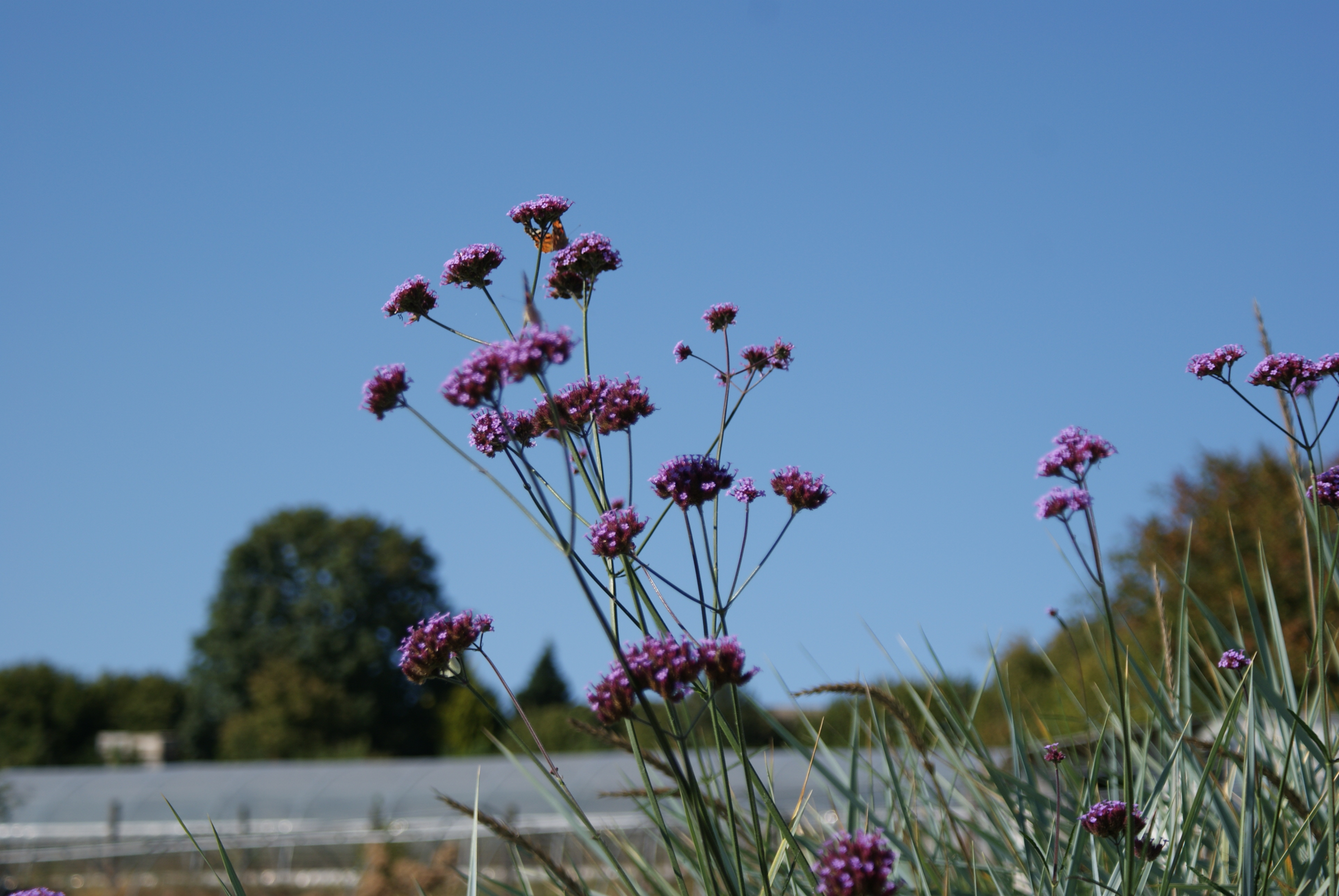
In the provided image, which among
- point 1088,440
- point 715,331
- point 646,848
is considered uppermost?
point 715,331

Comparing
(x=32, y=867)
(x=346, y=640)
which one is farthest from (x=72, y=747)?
(x=32, y=867)

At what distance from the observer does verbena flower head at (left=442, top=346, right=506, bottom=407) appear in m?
1.40

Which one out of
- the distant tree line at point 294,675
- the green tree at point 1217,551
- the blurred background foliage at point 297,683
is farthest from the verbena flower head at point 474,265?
the distant tree line at point 294,675

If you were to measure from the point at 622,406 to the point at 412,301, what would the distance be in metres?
0.51

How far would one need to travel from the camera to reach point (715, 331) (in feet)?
7.83

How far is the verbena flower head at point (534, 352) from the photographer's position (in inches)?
53.2

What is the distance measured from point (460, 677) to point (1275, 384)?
1885mm

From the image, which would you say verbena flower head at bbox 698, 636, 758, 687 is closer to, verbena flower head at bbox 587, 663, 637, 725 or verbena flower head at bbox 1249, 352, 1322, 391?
verbena flower head at bbox 587, 663, 637, 725

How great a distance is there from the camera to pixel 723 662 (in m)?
1.41

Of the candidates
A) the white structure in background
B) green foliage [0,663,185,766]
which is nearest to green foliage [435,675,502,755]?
the white structure in background

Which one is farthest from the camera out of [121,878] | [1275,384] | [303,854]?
[303,854]

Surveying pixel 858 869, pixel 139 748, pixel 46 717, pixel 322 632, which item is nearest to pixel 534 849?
pixel 858 869

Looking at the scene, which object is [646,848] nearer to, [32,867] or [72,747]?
[32,867]

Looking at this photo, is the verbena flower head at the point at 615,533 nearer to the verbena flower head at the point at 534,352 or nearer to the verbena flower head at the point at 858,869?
the verbena flower head at the point at 534,352
